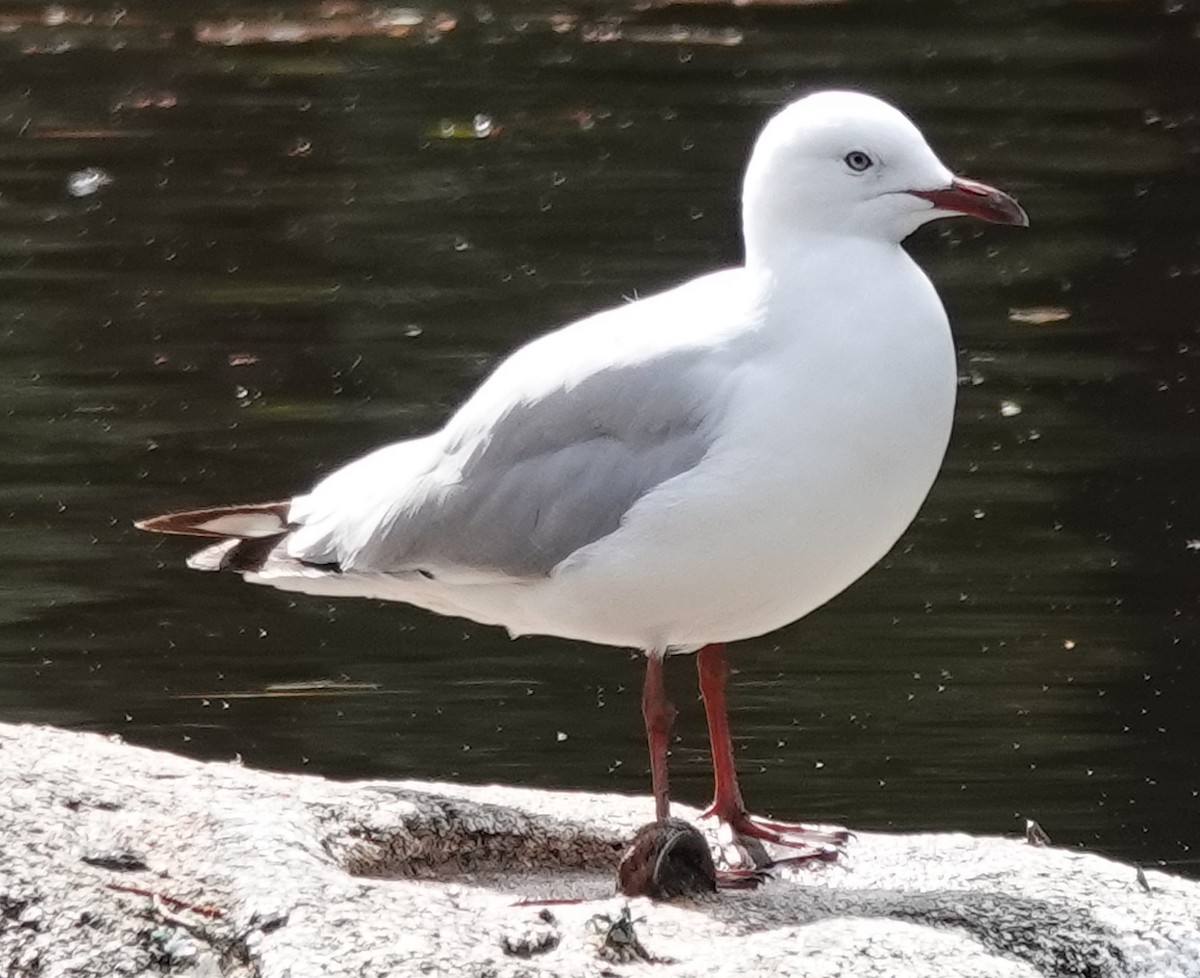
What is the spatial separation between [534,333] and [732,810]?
6.24 meters

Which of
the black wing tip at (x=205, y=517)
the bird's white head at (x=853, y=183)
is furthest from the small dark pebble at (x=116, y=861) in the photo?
the bird's white head at (x=853, y=183)

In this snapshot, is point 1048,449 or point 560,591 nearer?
point 560,591

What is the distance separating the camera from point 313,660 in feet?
27.1

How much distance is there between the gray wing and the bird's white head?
0.34 metres

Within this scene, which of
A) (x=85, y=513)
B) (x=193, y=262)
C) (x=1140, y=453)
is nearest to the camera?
(x=85, y=513)

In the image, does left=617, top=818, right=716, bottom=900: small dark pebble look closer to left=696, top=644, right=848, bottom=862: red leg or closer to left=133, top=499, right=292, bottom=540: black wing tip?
left=696, top=644, right=848, bottom=862: red leg

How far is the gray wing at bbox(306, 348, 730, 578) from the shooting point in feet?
16.9

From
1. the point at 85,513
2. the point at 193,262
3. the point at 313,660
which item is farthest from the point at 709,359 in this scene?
the point at 193,262

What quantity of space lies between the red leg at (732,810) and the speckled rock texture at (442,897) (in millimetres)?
83

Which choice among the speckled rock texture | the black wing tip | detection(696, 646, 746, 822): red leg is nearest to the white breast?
detection(696, 646, 746, 822): red leg

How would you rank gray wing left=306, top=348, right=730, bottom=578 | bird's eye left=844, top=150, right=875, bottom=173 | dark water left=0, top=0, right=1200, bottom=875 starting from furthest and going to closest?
dark water left=0, top=0, right=1200, bottom=875, bird's eye left=844, top=150, right=875, bottom=173, gray wing left=306, top=348, right=730, bottom=578

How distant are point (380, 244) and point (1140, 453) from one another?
4600 millimetres

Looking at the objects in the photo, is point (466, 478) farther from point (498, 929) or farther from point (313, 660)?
point (313, 660)

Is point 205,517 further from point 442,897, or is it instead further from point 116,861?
point 442,897
